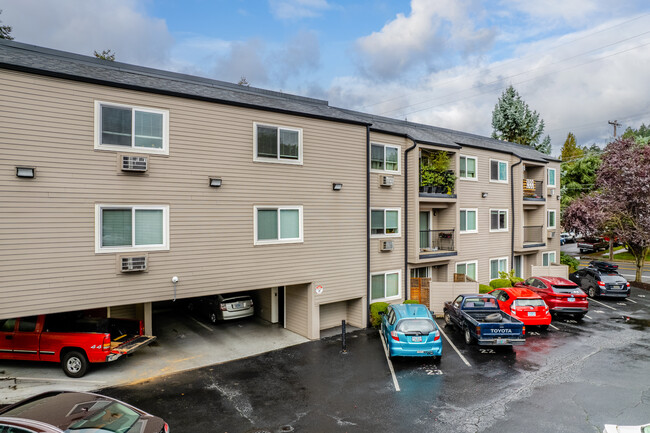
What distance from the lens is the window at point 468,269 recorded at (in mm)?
20703

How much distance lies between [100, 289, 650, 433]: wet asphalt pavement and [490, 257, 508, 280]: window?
28.0 ft

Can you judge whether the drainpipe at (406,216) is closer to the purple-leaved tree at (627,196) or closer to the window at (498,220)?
the window at (498,220)

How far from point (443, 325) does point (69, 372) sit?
14.0 meters

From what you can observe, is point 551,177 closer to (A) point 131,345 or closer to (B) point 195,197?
(B) point 195,197

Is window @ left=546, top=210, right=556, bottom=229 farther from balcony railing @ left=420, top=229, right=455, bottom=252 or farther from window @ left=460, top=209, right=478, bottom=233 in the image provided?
balcony railing @ left=420, top=229, right=455, bottom=252

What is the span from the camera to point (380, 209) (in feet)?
55.0

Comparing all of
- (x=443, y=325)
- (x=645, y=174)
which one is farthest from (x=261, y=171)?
(x=645, y=174)

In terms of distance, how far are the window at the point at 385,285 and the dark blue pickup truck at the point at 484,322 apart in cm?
248

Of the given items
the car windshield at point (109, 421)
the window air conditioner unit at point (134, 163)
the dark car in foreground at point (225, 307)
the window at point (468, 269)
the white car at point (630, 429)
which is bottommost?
the dark car in foreground at point (225, 307)

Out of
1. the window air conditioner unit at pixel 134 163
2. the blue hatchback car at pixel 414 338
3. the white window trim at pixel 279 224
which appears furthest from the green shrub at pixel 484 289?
the window air conditioner unit at pixel 134 163

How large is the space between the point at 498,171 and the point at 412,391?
1736cm

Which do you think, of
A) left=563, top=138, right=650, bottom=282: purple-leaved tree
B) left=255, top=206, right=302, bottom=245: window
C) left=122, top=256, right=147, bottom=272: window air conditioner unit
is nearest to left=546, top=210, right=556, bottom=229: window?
left=563, top=138, right=650, bottom=282: purple-leaved tree

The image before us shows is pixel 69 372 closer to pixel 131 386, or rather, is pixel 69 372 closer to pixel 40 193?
pixel 131 386

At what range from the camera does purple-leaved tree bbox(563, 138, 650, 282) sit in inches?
984
